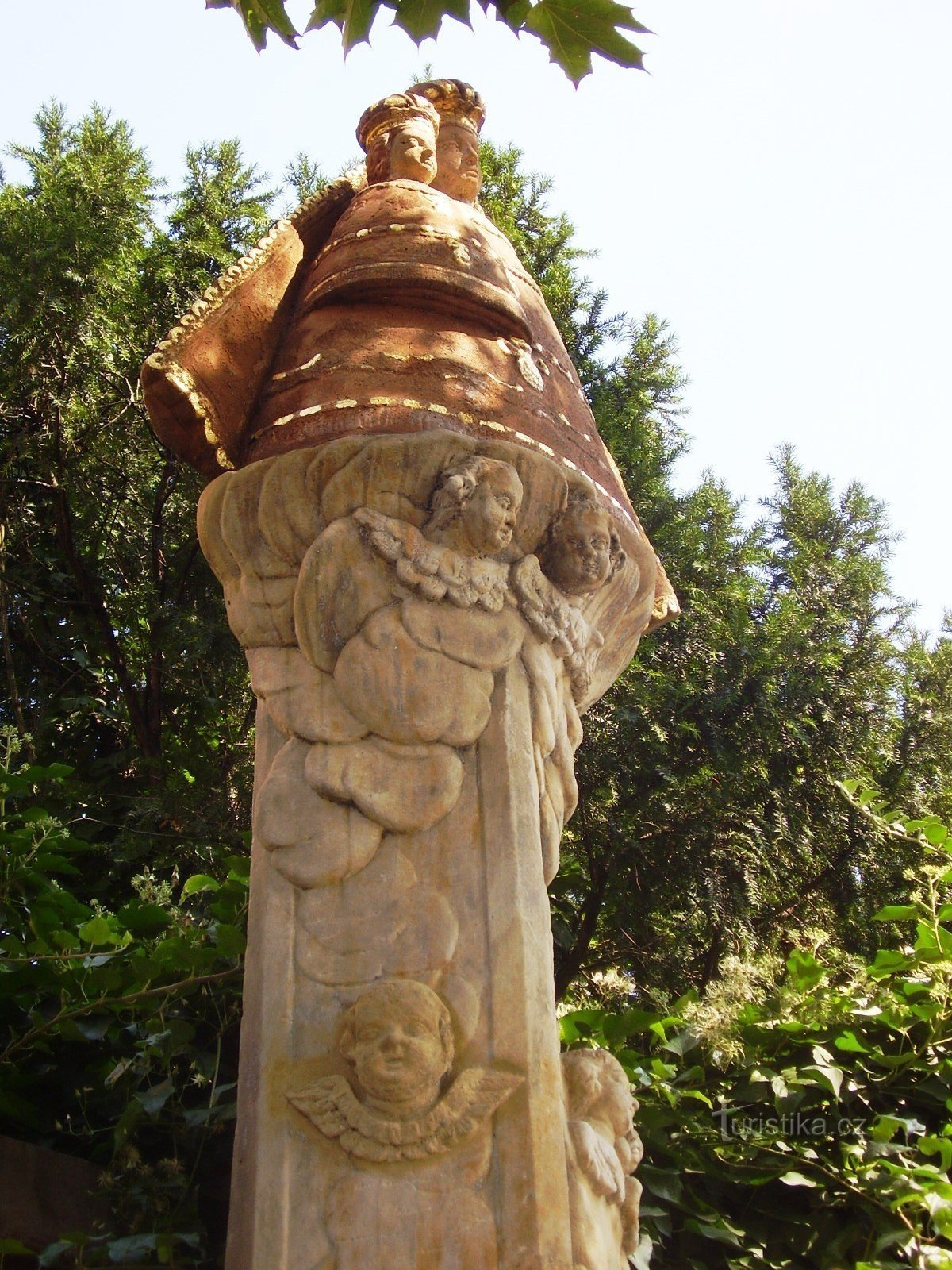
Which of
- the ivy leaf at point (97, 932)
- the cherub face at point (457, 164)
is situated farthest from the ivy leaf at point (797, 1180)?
the cherub face at point (457, 164)

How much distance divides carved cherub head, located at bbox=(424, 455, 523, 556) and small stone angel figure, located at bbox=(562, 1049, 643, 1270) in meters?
1.20

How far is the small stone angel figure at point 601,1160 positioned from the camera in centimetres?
278

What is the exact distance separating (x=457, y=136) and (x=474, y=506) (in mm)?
2332

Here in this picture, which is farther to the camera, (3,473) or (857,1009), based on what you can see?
(3,473)

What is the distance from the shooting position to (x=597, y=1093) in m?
3.05

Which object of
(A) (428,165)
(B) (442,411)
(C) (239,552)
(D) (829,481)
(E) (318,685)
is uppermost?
(D) (829,481)

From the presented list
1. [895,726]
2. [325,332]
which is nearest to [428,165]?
[325,332]

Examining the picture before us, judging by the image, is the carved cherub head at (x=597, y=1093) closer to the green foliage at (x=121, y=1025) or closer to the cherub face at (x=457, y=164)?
the green foliage at (x=121, y=1025)

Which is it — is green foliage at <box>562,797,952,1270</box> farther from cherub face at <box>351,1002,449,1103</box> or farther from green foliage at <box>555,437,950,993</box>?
green foliage at <box>555,437,950,993</box>

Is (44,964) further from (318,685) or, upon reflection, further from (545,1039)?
(545,1039)

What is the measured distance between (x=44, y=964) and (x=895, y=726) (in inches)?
204

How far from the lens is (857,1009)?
4.39 metres

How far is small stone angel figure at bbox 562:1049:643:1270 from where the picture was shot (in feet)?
9.12

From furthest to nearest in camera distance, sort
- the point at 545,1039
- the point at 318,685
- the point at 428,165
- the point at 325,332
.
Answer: the point at 428,165
the point at 325,332
the point at 318,685
the point at 545,1039
